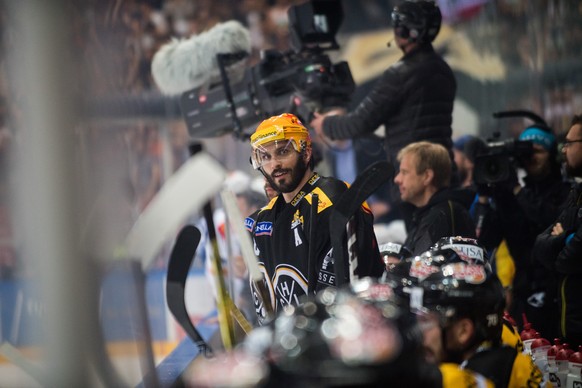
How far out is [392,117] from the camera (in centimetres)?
415

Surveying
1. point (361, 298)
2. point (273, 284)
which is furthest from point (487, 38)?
point (361, 298)

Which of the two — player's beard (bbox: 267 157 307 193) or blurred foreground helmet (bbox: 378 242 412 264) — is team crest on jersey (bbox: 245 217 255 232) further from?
blurred foreground helmet (bbox: 378 242 412 264)

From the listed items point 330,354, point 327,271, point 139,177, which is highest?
point 139,177

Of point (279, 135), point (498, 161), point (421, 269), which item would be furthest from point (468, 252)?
point (498, 161)

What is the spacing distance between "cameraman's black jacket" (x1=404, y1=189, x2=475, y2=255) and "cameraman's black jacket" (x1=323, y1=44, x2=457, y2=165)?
2.00 feet

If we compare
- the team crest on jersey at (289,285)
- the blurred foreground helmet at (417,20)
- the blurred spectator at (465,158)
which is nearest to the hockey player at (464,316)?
the team crest on jersey at (289,285)

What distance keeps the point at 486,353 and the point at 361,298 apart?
0.71 metres

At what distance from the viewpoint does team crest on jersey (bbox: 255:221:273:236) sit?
9.87 feet

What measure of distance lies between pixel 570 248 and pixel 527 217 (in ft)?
2.57

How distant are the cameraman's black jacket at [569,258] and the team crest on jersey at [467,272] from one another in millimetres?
1181

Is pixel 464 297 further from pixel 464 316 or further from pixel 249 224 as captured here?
pixel 249 224

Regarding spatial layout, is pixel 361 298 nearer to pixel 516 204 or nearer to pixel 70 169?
pixel 70 169

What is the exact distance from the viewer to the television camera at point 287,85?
404cm

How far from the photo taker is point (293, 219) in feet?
9.68
